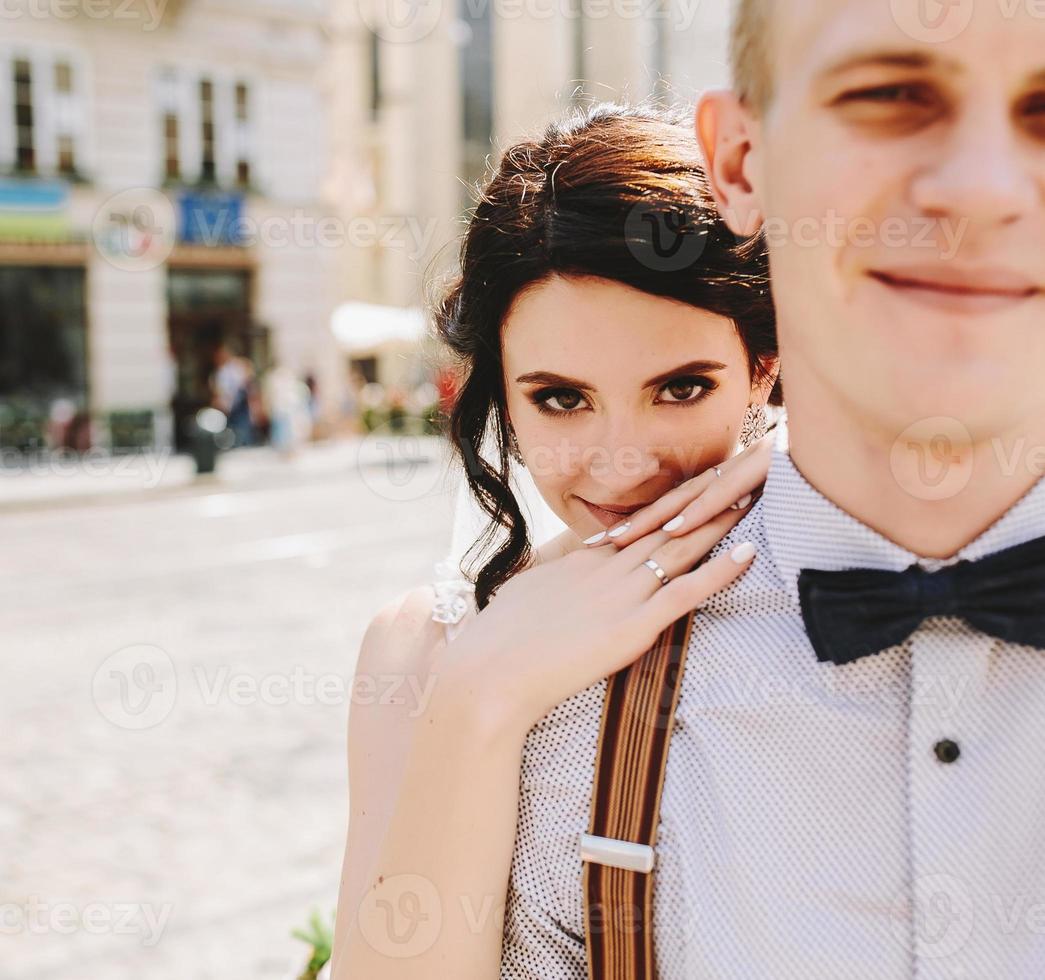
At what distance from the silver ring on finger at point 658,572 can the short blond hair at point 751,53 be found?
553 mm

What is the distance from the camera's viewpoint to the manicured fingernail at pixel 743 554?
52.7 inches

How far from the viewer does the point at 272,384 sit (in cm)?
1783

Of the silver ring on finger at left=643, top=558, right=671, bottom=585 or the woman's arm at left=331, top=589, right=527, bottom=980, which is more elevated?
the silver ring on finger at left=643, top=558, right=671, bottom=585

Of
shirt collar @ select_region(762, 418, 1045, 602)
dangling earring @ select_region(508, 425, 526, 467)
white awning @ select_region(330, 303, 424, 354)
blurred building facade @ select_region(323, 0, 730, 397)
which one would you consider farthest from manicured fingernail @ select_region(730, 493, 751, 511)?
blurred building facade @ select_region(323, 0, 730, 397)

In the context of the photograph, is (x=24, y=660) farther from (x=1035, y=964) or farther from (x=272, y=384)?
(x=272, y=384)

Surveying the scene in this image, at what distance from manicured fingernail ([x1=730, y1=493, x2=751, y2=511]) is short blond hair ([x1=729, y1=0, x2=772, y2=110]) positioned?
0.51 m

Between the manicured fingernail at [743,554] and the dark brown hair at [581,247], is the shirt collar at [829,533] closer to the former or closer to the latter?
the manicured fingernail at [743,554]

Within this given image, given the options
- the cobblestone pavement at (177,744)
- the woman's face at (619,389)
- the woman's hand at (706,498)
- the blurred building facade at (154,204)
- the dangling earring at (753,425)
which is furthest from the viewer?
the blurred building facade at (154,204)

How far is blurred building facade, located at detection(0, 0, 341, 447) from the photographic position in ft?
58.5

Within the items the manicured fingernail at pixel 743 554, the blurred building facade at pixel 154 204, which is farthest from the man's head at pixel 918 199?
the blurred building facade at pixel 154 204

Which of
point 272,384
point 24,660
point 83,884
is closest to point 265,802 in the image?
point 83,884

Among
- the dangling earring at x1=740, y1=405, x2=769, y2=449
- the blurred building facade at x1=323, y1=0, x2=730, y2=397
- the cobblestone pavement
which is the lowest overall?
the cobblestone pavement

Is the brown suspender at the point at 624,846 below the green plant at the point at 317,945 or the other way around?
the other way around

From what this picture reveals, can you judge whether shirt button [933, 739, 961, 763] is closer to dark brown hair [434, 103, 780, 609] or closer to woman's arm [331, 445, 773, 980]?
woman's arm [331, 445, 773, 980]
